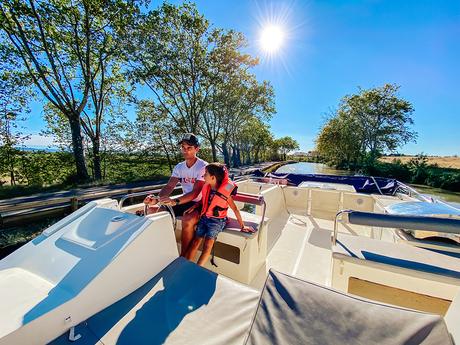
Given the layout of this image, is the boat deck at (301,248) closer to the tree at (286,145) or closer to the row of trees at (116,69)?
the row of trees at (116,69)

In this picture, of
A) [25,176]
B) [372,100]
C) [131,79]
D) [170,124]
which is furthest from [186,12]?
[372,100]

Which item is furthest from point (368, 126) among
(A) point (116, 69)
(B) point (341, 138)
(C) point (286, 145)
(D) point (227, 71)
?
(C) point (286, 145)

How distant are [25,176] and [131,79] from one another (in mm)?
7050

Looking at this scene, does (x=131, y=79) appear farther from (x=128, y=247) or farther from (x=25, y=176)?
(x=128, y=247)

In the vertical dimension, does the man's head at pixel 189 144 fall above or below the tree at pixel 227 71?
below

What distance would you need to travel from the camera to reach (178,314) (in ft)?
3.62

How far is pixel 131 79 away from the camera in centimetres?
1151

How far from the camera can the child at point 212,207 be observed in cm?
197

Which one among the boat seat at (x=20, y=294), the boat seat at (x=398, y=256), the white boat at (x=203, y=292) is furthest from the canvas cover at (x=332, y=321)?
the boat seat at (x=20, y=294)

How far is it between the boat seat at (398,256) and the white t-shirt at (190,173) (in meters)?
1.52

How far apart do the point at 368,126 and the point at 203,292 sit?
2468cm

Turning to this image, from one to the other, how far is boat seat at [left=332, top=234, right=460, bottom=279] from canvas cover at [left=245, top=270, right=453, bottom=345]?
0.80m

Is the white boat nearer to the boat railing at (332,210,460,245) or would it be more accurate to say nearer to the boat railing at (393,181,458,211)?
the boat railing at (332,210,460,245)

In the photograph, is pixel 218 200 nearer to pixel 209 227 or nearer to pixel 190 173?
pixel 209 227
